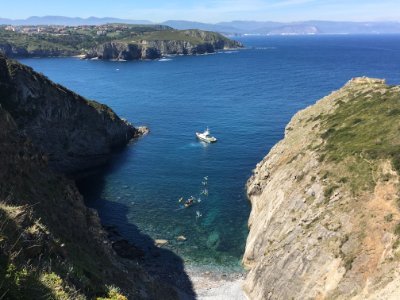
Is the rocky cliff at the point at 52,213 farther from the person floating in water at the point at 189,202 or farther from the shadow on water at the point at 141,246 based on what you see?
the person floating in water at the point at 189,202

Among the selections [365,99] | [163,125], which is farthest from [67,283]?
[163,125]

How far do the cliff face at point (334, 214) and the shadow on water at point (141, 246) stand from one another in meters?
9.63

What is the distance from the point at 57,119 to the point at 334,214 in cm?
7151

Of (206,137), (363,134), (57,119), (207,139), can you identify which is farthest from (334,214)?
(57,119)

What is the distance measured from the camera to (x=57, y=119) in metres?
97.6

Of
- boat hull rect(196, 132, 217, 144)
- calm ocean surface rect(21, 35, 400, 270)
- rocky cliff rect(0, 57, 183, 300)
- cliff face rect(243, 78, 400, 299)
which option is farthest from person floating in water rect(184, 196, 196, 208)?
boat hull rect(196, 132, 217, 144)

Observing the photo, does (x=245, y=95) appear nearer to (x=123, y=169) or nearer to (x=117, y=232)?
(x=123, y=169)

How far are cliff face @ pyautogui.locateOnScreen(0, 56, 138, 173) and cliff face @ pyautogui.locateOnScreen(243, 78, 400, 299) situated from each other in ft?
157

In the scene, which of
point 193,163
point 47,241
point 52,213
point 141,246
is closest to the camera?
point 47,241

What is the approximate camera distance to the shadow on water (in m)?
57.7

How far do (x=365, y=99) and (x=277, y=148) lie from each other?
770 inches

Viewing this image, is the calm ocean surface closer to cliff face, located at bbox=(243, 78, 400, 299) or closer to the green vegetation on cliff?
cliff face, located at bbox=(243, 78, 400, 299)

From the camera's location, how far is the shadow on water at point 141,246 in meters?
57.7

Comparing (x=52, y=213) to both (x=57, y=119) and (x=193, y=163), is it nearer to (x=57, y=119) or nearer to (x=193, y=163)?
(x=193, y=163)
